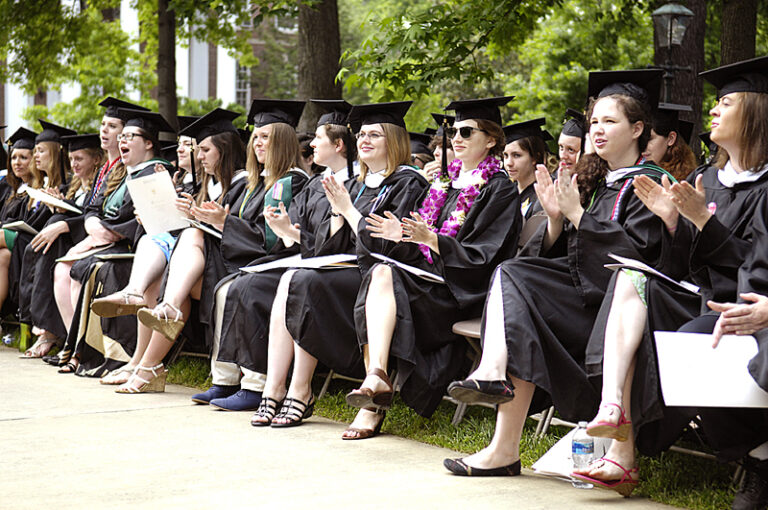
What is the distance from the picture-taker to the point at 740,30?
10344 millimetres

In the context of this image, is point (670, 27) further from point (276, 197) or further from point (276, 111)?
point (276, 197)

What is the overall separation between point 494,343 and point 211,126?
3730 millimetres

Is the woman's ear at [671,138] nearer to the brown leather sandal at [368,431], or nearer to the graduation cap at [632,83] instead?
the graduation cap at [632,83]

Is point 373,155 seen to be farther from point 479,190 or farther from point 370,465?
point 370,465

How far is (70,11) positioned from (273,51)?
23995 mm

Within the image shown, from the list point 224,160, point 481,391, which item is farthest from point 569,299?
point 224,160

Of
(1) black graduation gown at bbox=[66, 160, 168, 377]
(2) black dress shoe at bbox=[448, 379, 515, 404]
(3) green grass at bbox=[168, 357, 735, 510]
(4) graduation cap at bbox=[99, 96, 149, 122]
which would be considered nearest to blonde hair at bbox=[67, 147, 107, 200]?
(4) graduation cap at bbox=[99, 96, 149, 122]

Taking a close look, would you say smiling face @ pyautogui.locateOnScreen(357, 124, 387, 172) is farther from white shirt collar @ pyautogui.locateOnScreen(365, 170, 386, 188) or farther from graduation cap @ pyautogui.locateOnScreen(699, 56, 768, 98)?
graduation cap @ pyautogui.locateOnScreen(699, 56, 768, 98)

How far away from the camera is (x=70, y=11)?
16078mm

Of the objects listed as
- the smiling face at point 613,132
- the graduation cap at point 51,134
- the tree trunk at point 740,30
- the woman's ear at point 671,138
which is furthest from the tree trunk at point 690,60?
the smiling face at point 613,132

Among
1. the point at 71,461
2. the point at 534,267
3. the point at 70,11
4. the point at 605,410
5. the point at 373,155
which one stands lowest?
the point at 71,461

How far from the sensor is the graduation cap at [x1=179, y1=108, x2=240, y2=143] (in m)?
7.41

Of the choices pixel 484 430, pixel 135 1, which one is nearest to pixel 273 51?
pixel 135 1

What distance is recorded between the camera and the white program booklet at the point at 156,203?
720 centimetres
